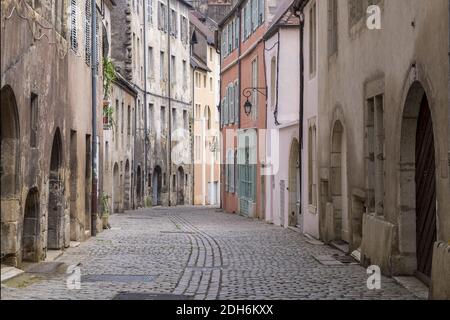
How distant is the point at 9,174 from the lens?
12.1 m

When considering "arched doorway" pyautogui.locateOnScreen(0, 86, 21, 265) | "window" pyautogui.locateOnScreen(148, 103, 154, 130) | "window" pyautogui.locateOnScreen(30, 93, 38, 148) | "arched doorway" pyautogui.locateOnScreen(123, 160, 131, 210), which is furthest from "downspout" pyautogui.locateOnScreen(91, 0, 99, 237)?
"window" pyautogui.locateOnScreen(148, 103, 154, 130)

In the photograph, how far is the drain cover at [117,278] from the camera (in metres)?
12.2

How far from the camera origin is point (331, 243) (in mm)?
18344

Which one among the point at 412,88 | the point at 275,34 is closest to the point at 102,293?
the point at 412,88

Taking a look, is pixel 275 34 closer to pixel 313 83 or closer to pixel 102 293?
pixel 313 83

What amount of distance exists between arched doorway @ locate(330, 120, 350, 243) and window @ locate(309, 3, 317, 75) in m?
3.42

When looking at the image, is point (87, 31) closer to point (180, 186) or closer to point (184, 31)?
point (180, 186)

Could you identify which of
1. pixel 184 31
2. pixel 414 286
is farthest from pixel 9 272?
pixel 184 31

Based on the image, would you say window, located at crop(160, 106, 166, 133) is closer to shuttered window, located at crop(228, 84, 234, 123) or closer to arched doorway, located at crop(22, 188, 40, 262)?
shuttered window, located at crop(228, 84, 234, 123)

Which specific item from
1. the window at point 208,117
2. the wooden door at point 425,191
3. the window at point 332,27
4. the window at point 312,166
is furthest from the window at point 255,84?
the window at point 208,117

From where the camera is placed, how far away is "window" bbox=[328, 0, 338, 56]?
727 inches

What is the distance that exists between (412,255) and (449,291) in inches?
134

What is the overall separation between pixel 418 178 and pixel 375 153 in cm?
203

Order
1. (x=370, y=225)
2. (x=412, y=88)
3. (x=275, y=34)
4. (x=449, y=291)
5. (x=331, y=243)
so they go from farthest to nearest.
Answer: (x=275, y=34) < (x=331, y=243) < (x=370, y=225) < (x=412, y=88) < (x=449, y=291)
